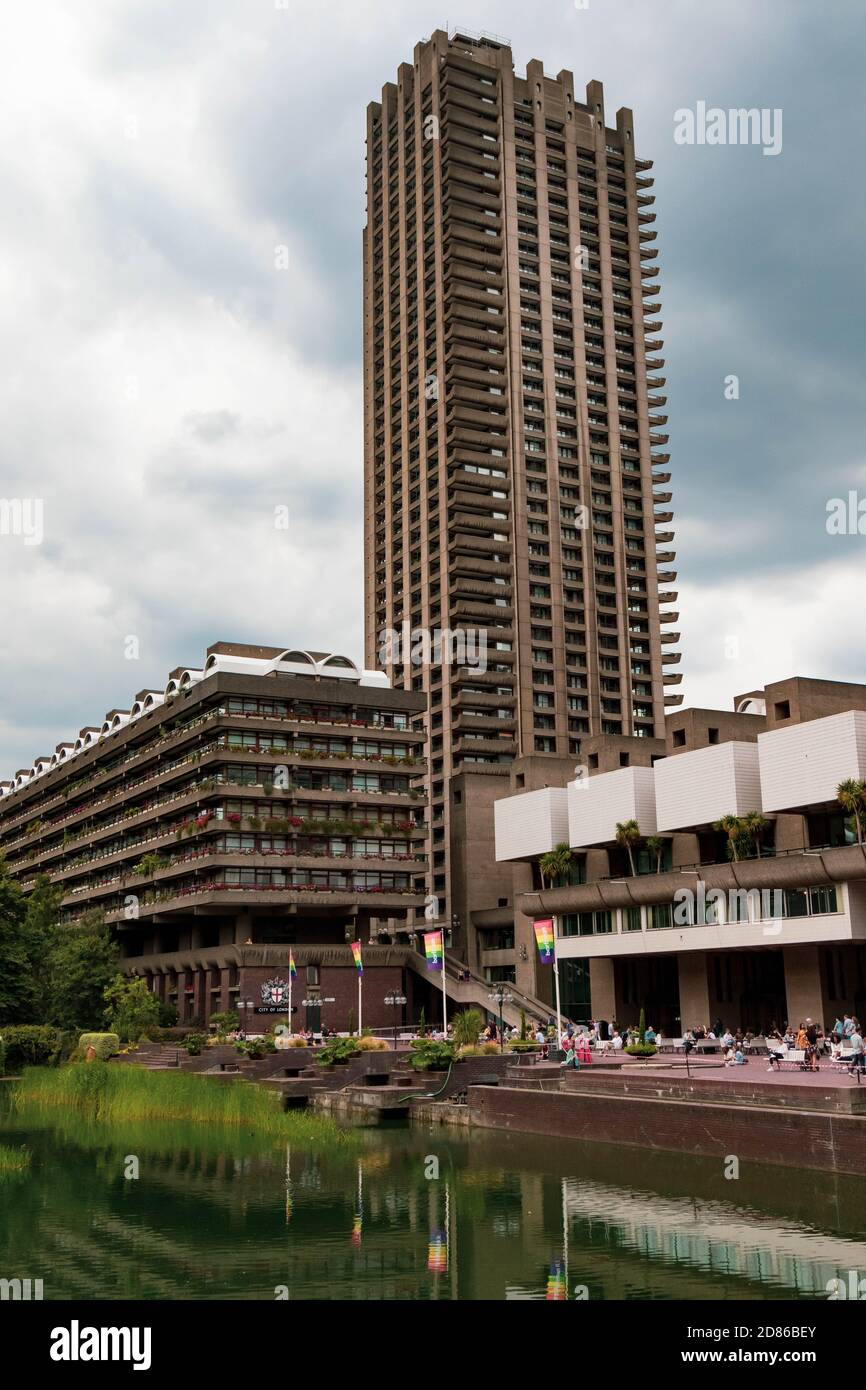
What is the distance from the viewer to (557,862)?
90312 millimetres

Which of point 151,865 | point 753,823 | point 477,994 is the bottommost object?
point 477,994

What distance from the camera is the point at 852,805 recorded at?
6650cm

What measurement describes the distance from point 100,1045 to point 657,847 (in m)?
36.6

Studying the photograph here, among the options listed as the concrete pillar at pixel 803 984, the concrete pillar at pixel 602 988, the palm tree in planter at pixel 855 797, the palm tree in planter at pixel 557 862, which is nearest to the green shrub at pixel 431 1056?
the palm tree in planter at pixel 855 797

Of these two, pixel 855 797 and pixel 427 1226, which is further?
pixel 855 797

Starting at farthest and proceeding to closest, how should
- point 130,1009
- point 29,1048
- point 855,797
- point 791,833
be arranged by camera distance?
point 130,1009 → point 791,833 → point 29,1048 → point 855,797

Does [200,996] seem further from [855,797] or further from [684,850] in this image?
[855,797]

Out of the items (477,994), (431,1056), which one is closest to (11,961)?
(431,1056)

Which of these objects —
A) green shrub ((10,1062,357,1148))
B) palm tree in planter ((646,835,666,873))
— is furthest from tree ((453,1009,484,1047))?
palm tree in planter ((646,835,666,873))

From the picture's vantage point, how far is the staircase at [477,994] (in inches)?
3593

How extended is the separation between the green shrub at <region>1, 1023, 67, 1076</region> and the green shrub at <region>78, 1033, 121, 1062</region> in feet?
5.17

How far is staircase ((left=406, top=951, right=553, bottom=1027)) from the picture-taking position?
9125cm

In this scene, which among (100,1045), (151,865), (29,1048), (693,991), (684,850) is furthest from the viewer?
(151,865)

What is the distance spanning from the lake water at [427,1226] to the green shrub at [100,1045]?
29.8 meters
